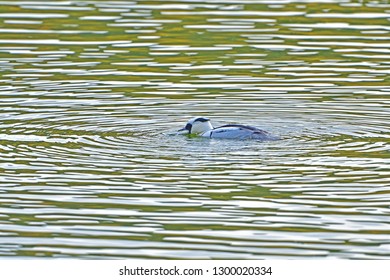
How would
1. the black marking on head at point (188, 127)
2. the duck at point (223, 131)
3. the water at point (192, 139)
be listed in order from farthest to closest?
the black marking on head at point (188, 127)
the duck at point (223, 131)
the water at point (192, 139)

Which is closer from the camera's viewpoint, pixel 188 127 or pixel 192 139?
pixel 192 139

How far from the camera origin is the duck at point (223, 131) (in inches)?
677

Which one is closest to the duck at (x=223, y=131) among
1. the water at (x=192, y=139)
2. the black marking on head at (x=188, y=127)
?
the black marking on head at (x=188, y=127)

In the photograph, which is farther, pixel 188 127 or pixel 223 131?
pixel 188 127

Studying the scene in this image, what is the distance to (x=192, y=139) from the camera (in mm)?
17547

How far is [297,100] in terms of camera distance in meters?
20.1

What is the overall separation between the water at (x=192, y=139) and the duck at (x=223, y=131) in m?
0.14

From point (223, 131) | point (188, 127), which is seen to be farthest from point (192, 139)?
point (223, 131)

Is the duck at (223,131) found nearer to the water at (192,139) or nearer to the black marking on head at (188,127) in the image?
Result: the black marking on head at (188,127)

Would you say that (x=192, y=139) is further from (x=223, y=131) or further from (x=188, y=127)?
(x=223, y=131)

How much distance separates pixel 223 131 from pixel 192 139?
0.40m

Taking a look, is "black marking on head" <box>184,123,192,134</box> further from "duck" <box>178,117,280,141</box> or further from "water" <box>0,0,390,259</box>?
"water" <box>0,0,390,259</box>

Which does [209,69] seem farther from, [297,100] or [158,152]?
[158,152]

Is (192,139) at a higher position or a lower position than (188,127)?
lower
